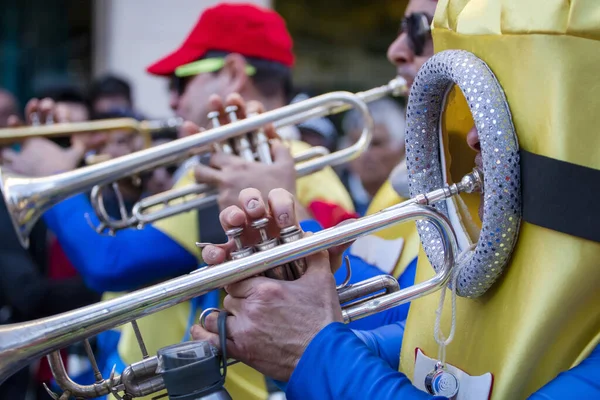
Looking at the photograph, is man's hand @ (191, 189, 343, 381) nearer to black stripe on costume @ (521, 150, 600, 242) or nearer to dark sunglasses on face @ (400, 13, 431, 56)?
black stripe on costume @ (521, 150, 600, 242)

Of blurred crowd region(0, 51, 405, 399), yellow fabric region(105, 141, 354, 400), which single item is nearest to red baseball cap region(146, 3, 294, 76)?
blurred crowd region(0, 51, 405, 399)

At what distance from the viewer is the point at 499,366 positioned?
1.19 m

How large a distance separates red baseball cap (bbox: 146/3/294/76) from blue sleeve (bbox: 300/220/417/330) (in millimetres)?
1102

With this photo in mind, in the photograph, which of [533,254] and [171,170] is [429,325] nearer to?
[533,254]

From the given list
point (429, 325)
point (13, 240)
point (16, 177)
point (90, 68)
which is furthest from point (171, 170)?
point (90, 68)

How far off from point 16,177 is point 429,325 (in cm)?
160

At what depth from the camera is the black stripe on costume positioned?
1086mm

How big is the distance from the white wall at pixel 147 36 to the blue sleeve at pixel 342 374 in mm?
5922

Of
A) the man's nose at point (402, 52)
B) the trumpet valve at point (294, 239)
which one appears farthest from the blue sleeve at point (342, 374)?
the man's nose at point (402, 52)

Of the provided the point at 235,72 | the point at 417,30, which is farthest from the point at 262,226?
the point at 235,72

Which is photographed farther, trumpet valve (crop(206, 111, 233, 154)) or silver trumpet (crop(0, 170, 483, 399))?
trumpet valve (crop(206, 111, 233, 154))

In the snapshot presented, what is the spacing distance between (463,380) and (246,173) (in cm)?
113

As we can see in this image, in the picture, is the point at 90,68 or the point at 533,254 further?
the point at 90,68

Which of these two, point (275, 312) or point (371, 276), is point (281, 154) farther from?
point (275, 312)
